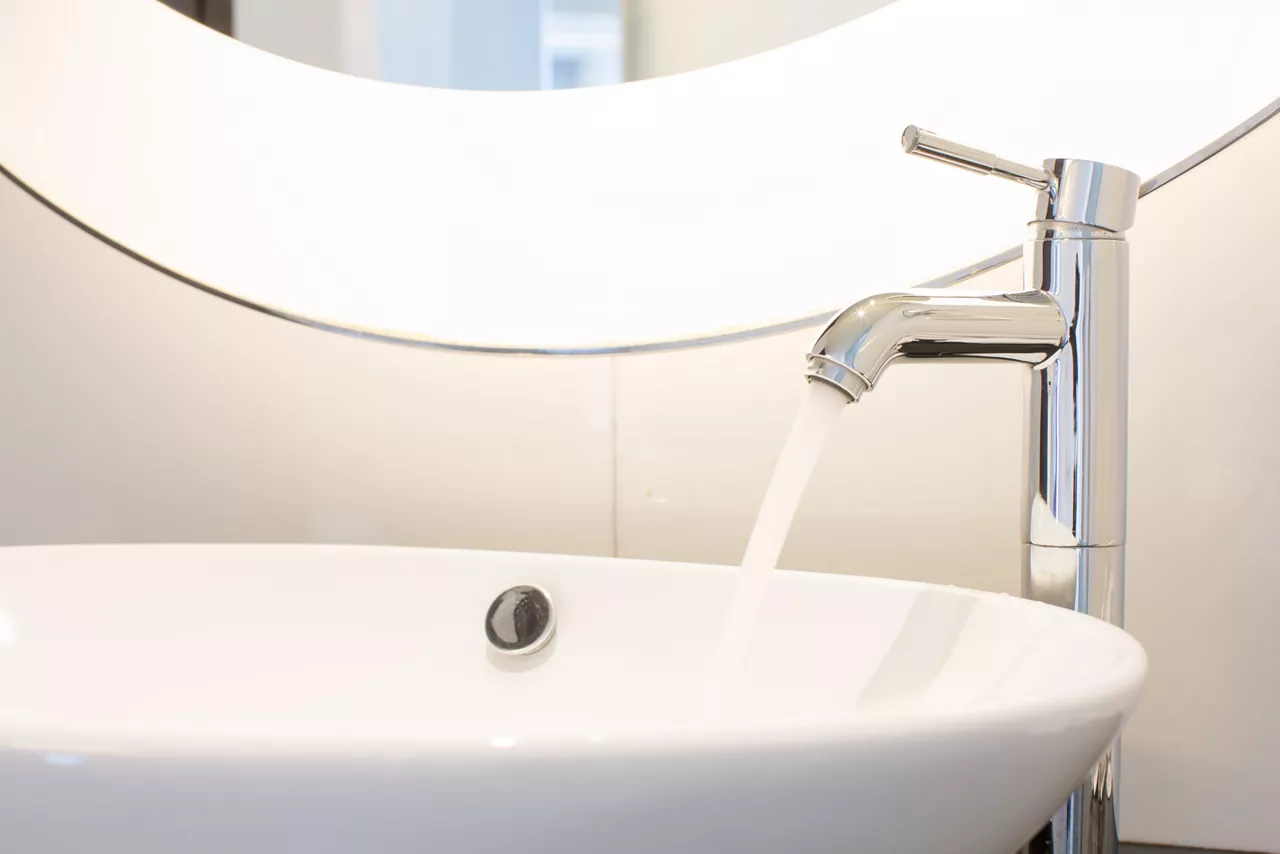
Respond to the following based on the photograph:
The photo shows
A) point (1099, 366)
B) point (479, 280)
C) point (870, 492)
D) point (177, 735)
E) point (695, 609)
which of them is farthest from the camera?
point (479, 280)

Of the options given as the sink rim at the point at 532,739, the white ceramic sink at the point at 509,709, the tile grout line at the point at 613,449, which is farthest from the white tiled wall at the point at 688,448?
the sink rim at the point at 532,739

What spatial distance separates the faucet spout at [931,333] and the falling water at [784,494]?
0.01 metres

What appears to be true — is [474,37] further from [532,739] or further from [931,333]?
[532,739]

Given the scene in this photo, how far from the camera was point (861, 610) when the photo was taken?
1.85ft

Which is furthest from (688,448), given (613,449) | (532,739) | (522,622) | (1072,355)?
(532,739)

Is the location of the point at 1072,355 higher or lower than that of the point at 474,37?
lower

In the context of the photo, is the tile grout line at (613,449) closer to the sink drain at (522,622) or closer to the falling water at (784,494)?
the sink drain at (522,622)

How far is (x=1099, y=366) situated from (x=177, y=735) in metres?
0.42

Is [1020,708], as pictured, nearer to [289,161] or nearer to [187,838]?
[187,838]

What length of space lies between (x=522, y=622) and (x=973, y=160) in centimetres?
35

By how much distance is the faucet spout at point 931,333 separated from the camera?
1.45 feet

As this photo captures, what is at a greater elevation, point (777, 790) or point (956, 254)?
point (956, 254)

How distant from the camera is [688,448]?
0.76 metres

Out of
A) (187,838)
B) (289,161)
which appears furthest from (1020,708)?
(289,161)
